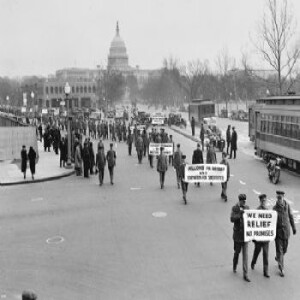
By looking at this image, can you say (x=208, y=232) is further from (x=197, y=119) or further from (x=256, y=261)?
(x=197, y=119)

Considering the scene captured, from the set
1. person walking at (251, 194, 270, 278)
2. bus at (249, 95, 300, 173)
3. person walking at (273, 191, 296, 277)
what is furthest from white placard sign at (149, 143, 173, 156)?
person walking at (273, 191, 296, 277)

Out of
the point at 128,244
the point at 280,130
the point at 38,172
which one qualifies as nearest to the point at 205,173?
the point at 128,244

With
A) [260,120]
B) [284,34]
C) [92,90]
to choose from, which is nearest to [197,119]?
[284,34]

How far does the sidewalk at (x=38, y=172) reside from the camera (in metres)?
21.2

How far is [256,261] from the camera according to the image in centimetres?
1041

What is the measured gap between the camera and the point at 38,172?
23266 millimetres

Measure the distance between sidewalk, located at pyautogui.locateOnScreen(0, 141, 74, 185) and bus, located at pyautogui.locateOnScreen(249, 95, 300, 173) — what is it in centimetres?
977

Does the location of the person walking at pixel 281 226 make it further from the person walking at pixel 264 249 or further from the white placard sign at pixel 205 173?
the white placard sign at pixel 205 173

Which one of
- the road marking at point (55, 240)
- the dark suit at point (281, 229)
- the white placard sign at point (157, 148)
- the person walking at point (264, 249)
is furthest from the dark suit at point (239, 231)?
the white placard sign at point (157, 148)

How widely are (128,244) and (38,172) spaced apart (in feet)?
40.2

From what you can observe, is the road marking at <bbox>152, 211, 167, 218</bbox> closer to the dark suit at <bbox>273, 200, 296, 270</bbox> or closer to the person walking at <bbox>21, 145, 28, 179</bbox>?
the dark suit at <bbox>273, 200, 296, 270</bbox>

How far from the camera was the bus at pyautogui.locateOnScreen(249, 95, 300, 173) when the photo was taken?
21.4 metres

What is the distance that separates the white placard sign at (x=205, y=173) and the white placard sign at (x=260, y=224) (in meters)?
7.00

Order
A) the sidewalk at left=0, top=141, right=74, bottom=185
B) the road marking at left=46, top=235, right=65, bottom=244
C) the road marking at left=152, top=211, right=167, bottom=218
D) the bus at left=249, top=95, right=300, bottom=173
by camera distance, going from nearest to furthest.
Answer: the road marking at left=46, top=235, right=65, bottom=244 → the road marking at left=152, top=211, right=167, bottom=218 → the sidewalk at left=0, top=141, right=74, bottom=185 → the bus at left=249, top=95, right=300, bottom=173
